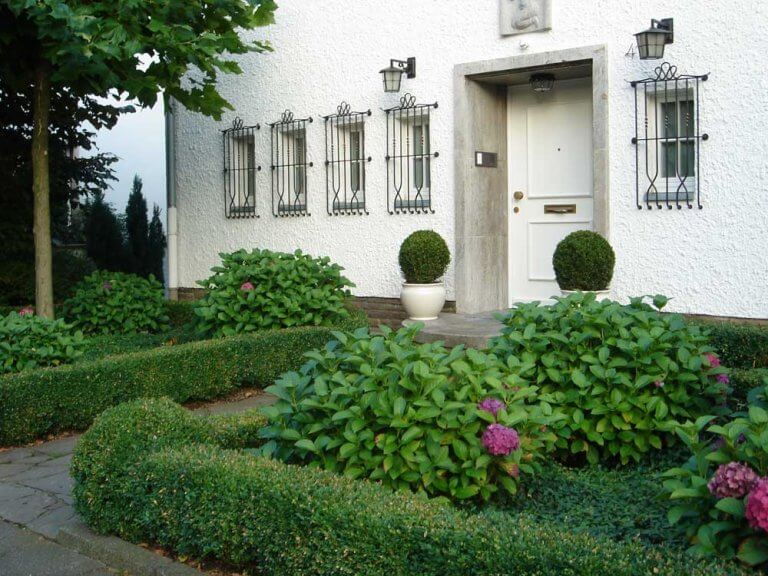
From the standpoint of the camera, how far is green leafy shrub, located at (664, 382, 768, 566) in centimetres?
314

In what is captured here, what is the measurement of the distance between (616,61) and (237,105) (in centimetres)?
553

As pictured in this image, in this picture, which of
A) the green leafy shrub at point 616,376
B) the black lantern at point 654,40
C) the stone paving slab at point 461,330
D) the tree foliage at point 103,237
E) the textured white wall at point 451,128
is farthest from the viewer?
the tree foliage at point 103,237

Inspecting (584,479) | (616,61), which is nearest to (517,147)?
(616,61)

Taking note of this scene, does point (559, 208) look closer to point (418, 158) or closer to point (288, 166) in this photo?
point (418, 158)

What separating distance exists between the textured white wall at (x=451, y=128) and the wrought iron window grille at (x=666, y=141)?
9 centimetres

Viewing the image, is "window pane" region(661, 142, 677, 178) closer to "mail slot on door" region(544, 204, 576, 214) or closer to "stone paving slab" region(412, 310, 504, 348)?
"mail slot on door" region(544, 204, 576, 214)

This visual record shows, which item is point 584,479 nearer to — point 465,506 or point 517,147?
point 465,506

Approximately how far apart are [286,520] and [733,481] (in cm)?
170

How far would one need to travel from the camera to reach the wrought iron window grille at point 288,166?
481 inches

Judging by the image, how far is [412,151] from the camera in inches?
434

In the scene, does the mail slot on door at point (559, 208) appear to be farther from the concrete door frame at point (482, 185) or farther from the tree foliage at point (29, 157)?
the tree foliage at point (29, 157)

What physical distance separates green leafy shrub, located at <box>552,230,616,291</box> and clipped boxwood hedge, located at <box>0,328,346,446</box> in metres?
2.26

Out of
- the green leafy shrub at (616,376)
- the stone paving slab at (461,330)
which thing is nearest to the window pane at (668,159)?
the stone paving slab at (461,330)

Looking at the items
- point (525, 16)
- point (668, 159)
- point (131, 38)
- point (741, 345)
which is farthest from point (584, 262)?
point (131, 38)
